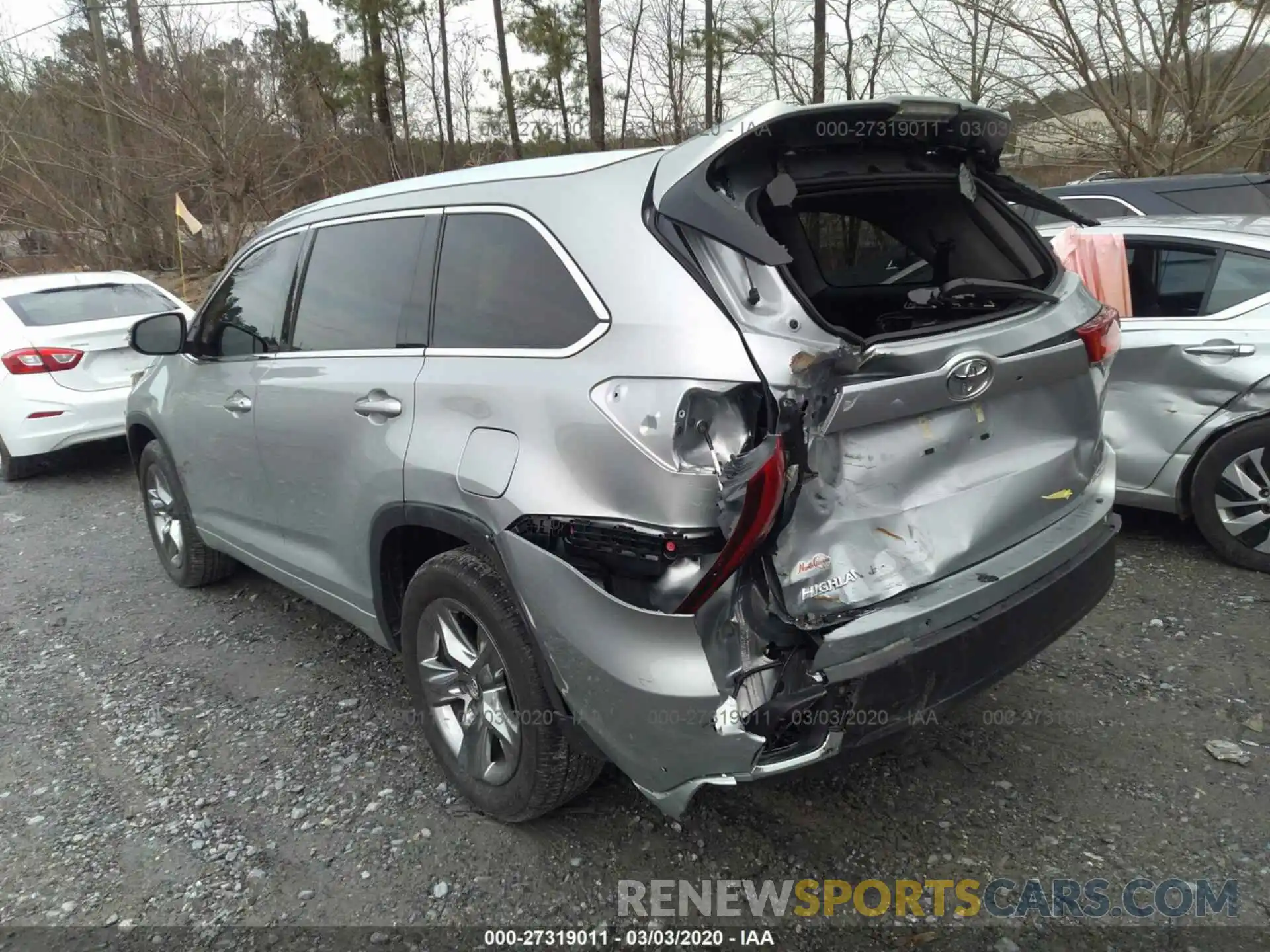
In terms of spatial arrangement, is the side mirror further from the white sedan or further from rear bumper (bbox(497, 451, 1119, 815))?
the white sedan

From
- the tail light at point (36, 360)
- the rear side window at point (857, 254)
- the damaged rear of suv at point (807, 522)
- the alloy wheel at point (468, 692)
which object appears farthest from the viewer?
the tail light at point (36, 360)

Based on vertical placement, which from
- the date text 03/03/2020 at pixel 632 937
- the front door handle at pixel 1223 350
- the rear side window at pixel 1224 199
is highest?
the rear side window at pixel 1224 199

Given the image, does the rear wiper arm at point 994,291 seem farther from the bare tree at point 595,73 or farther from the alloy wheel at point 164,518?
the bare tree at point 595,73

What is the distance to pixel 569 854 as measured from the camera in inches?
102

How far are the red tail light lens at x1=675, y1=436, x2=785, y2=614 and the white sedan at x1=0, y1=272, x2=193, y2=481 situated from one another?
6.02m

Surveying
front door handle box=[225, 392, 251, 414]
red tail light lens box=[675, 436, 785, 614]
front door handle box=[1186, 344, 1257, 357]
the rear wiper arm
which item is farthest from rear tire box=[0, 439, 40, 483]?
front door handle box=[1186, 344, 1257, 357]

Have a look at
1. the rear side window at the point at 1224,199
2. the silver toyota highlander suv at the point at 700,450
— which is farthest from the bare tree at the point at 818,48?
the silver toyota highlander suv at the point at 700,450

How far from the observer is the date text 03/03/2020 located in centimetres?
228

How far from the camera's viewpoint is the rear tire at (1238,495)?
390cm

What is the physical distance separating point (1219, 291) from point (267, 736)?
4.49m

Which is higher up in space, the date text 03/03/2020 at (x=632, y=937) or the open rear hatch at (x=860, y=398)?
the open rear hatch at (x=860, y=398)

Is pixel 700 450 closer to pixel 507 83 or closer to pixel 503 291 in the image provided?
pixel 503 291

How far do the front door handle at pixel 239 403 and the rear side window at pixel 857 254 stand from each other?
7.22ft

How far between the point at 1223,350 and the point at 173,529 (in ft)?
16.8
